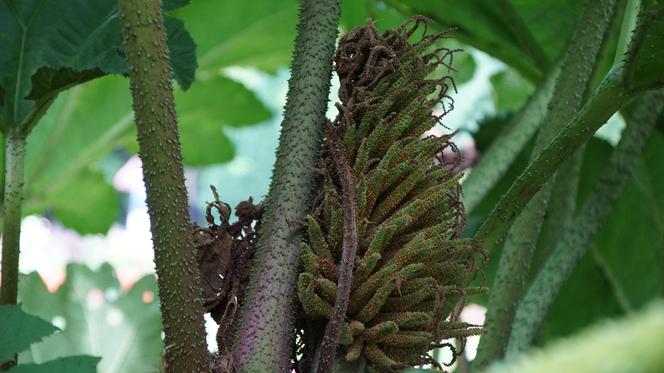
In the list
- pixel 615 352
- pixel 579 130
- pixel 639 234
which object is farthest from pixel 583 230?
pixel 615 352

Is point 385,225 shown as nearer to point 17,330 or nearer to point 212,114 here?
point 17,330

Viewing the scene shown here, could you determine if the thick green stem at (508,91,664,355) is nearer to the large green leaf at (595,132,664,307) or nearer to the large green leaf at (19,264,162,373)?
the large green leaf at (595,132,664,307)

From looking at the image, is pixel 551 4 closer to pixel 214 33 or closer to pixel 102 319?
pixel 214 33

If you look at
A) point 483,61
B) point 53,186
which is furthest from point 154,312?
point 483,61

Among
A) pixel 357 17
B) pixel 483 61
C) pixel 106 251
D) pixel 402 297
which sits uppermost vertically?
pixel 106 251

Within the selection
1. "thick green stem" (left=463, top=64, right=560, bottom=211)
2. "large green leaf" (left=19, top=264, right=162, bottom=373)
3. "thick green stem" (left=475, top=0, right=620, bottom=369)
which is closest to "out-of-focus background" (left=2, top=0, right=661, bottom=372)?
"large green leaf" (left=19, top=264, right=162, bottom=373)

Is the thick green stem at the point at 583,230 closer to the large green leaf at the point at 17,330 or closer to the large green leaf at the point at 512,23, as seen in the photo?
the large green leaf at the point at 512,23
